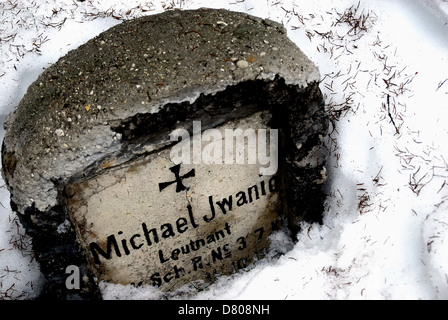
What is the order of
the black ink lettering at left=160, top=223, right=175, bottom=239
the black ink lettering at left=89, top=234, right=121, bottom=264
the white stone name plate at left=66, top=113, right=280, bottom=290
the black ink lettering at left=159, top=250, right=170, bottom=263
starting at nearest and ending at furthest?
the white stone name plate at left=66, top=113, right=280, bottom=290, the black ink lettering at left=89, top=234, right=121, bottom=264, the black ink lettering at left=160, top=223, right=175, bottom=239, the black ink lettering at left=159, top=250, right=170, bottom=263

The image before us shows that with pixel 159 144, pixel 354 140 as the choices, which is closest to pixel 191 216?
pixel 159 144

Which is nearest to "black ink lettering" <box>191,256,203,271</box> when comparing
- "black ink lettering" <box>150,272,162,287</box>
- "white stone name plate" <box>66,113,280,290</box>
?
"white stone name plate" <box>66,113,280,290</box>

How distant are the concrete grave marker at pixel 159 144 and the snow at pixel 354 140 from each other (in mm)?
264

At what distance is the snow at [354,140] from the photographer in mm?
2410

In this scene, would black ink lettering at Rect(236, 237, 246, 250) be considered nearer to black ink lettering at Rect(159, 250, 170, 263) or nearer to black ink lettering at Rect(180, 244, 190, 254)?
black ink lettering at Rect(180, 244, 190, 254)

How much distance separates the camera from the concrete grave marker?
6.91 ft

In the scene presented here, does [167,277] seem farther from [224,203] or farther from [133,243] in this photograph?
[224,203]

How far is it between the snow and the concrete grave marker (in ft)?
0.87

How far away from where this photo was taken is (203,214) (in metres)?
2.65

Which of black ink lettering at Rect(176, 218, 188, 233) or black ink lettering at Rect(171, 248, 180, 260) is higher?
black ink lettering at Rect(176, 218, 188, 233)

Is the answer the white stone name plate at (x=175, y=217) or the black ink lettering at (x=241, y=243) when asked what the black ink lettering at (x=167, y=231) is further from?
the black ink lettering at (x=241, y=243)

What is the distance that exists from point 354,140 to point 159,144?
4.03 feet

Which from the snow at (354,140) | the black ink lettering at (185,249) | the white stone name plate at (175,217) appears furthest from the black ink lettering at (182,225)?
the snow at (354,140)

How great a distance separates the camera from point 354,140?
8.83ft
